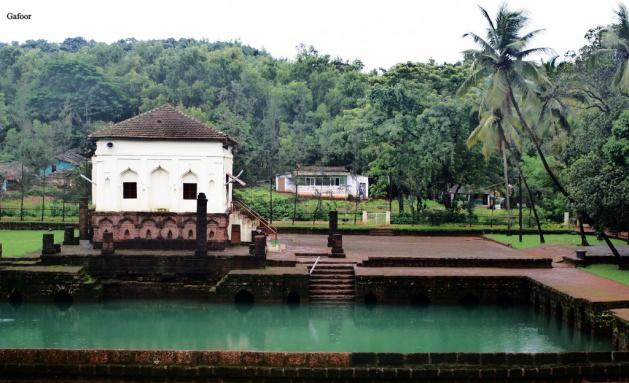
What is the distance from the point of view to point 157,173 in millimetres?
22469

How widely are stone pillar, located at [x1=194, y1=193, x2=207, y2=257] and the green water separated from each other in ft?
5.69

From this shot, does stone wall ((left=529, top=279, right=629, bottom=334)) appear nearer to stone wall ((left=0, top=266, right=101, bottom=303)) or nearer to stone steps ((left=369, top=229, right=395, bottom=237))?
stone wall ((left=0, top=266, right=101, bottom=303))

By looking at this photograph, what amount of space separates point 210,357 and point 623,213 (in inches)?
533

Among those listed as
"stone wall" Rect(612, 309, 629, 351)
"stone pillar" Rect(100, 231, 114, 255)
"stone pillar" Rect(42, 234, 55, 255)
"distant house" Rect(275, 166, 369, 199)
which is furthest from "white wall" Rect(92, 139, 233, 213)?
"distant house" Rect(275, 166, 369, 199)

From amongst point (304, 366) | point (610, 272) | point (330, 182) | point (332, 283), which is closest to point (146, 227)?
point (332, 283)

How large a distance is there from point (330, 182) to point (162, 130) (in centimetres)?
2550

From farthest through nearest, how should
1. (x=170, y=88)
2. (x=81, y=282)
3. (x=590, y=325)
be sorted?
1. (x=170, y=88)
2. (x=81, y=282)
3. (x=590, y=325)

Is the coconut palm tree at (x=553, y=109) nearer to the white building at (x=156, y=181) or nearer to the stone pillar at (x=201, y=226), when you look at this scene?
the white building at (x=156, y=181)

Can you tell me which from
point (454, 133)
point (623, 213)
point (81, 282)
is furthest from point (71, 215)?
point (623, 213)

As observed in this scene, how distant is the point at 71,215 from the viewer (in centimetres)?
Answer: 3684

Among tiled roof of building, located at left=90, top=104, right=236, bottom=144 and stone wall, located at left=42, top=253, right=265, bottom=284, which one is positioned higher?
tiled roof of building, located at left=90, top=104, right=236, bottom=144

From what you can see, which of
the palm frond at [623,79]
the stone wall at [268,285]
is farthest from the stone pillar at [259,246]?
the palm frond at [623,79]

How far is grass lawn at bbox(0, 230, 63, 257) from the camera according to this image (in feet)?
75.3

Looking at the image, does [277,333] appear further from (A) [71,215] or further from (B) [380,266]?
(A) [71,215]
